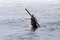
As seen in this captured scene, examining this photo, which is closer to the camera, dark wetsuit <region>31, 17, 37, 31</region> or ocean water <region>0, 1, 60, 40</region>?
ocean water <region>0, 1, 60, 40</region>

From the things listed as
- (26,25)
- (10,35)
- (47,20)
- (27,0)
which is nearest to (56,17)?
(47,20)

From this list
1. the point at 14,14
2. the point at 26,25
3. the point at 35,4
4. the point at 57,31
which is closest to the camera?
the point at 57,31

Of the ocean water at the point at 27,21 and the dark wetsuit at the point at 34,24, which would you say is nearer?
the ocean water at the point at 27,21

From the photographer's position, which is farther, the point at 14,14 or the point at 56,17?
the point at 14,14

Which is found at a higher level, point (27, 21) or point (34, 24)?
point (34, 24)

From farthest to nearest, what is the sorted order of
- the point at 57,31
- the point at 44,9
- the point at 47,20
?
the point at 44,9, the point at 47,20, the point at 57,31

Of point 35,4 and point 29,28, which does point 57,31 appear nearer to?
point 29,28

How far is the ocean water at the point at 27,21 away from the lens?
4341 centimetres

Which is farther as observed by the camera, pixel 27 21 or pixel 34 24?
pixel 27 21

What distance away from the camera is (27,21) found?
51.8 metres

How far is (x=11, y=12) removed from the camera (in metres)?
61.8

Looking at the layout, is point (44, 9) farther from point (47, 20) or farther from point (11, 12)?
point (47, 20)

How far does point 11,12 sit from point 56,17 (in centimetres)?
1047

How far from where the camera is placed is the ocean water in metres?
43.4
